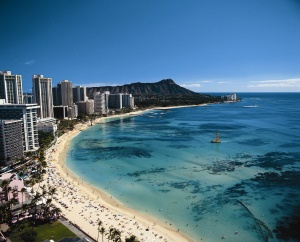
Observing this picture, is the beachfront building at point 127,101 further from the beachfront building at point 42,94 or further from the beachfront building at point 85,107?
the beachfront building at point 42,94

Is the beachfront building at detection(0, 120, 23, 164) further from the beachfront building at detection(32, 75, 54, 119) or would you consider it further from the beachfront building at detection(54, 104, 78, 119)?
the beachfront building at detection(54, 104, 78, 119)

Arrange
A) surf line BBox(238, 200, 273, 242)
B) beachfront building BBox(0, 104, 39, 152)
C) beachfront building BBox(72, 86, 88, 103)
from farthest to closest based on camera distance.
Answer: beachfront building BBox(72, 86, 88, 103), beachfront building BBox(0, 104, 39, 152), surf line BBox(238, 200, 273, 242)

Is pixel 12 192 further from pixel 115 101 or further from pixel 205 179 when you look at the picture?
pixel 115 101

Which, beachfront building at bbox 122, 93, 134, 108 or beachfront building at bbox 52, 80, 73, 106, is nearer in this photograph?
beachfront building at bbox 52, 80, 73, 106

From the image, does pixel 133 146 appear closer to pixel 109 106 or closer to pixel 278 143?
pixel 278 143

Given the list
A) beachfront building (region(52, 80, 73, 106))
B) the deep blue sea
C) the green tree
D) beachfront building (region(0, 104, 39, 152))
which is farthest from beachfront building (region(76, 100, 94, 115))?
the green tree

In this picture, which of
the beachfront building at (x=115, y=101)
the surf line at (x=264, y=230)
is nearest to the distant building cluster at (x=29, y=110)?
the beachfront building at (x=115, y=101)

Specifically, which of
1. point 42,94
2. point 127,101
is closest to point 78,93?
point 127,101
